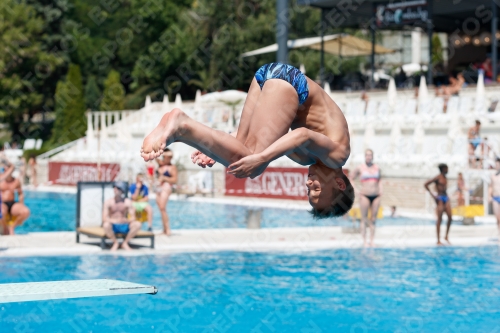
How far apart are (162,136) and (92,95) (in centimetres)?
4441

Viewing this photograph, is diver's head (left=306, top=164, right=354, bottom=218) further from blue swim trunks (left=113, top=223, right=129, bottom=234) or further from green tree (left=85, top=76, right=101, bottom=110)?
green tree (left=85, top=76, right=101, bottom=110)

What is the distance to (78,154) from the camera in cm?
3409

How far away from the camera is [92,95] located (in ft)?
158

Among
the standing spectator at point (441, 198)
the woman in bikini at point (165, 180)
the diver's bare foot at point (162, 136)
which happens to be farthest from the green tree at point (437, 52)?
the diver's bare foot at point (162, 136)

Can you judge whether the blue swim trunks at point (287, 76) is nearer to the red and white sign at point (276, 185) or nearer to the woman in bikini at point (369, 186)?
the woman in bikini at point (369, 186)

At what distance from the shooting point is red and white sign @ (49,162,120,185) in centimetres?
3030

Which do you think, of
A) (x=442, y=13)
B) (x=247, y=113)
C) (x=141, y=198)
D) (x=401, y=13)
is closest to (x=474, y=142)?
(x=141, y=198)

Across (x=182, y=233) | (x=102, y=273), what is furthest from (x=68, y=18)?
(x=102, y=273)

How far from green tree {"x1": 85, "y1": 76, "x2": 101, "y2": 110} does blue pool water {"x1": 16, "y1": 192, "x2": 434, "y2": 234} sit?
22483mm

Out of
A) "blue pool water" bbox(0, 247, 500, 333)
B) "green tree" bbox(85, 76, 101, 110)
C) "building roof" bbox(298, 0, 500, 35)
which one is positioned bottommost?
"blue pool water" bbox(0, 247, 500, 333)

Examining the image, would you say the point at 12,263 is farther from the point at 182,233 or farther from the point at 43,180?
the point at 43,180

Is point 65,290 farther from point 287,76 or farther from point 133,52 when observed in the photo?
point 133,52

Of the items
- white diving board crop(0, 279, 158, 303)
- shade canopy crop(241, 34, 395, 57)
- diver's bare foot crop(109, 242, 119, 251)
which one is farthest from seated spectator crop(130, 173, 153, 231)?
shade canopy crop(241, 34, 395, 57)

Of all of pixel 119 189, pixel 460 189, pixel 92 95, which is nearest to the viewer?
pixel 119 189
